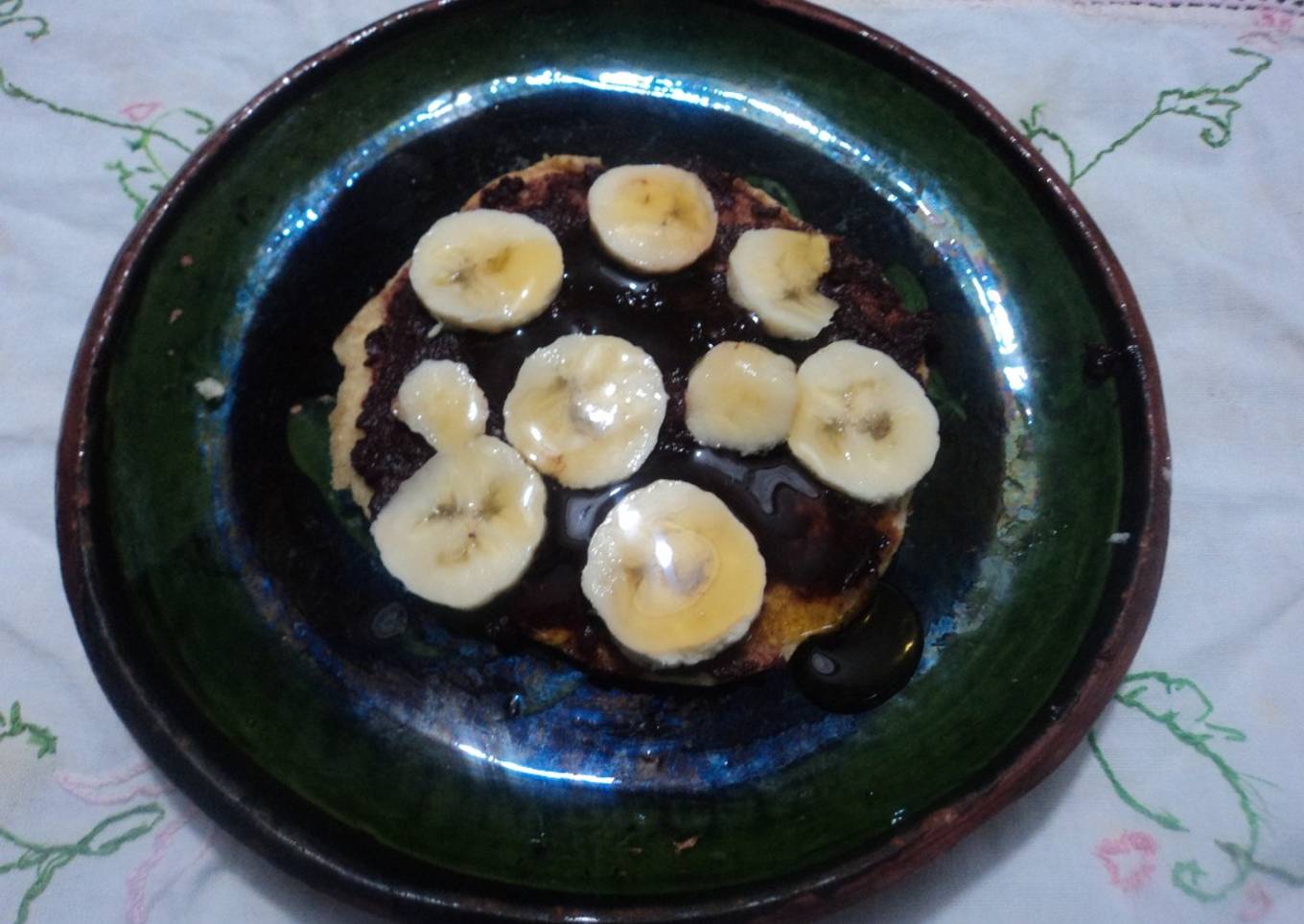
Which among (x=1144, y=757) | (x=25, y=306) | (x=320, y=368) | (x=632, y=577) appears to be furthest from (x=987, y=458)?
(x=25, y=306)

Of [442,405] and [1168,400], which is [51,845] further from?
[1168,400]

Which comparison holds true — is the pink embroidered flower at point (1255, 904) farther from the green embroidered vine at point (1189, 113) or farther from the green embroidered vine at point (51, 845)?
the green embroidered vine at point (51, 845)

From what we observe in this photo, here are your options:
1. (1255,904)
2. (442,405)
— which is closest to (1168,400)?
(1255,904)

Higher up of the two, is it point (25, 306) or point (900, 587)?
point (25, 306)

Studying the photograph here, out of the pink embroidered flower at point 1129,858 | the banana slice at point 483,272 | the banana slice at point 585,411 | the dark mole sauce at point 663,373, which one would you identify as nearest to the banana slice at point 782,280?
the dark mole sauce at point 663,373

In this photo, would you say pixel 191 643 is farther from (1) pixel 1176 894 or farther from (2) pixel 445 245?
(1) pixel 1176 894

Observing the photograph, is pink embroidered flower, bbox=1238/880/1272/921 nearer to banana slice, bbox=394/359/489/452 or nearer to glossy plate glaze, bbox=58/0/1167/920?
glossy plate glaze, bbox=58/0/1167/920
